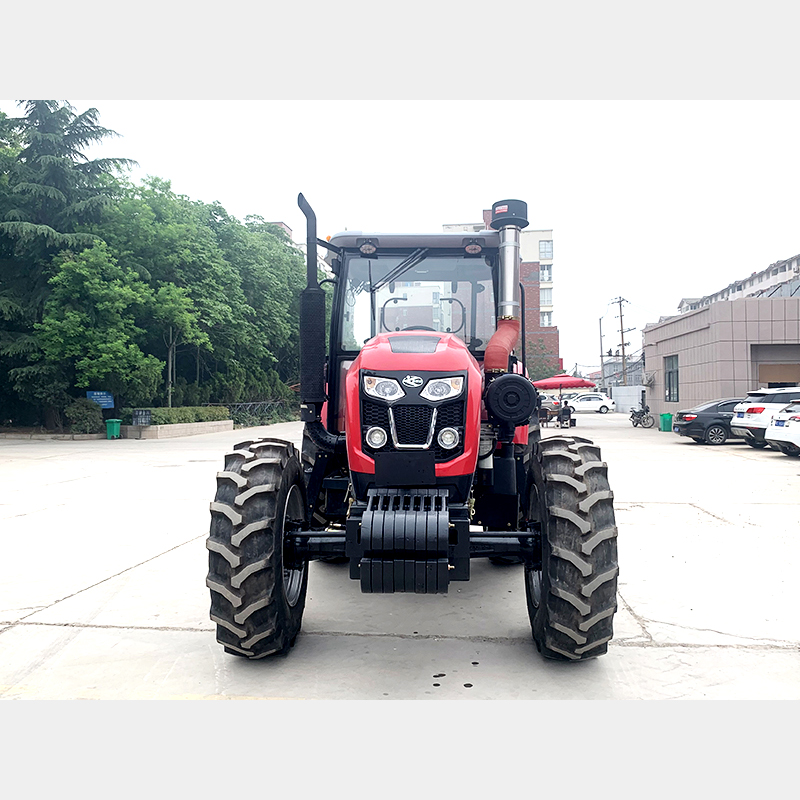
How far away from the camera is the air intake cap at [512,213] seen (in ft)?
14.8

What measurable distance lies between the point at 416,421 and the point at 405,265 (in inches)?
66.3

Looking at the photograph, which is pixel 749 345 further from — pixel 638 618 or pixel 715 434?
pixel 638 618

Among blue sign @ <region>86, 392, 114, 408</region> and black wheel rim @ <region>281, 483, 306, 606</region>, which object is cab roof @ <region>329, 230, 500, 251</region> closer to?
black wheel rim @ <region>281, 483, 306, 606</region>

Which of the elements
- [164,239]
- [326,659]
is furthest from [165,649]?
[164,239]

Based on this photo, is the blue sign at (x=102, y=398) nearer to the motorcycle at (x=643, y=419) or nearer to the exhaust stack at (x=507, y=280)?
the motorcycle at (x=643, y=419)

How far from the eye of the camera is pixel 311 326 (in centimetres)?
Result: 436

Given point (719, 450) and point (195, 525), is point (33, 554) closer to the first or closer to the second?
point (195, 525)

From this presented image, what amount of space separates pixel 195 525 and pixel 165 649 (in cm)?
439

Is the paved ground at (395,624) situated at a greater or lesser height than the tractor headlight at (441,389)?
lesser

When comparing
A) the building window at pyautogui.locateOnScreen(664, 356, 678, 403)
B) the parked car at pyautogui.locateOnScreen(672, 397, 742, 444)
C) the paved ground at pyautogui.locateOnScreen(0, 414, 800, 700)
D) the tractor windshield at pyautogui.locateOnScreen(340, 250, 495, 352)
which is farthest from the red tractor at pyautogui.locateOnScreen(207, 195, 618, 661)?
the building window at pyautogui.locateOnScreen(664, 356, 678, 403)

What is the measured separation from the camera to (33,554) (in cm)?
693

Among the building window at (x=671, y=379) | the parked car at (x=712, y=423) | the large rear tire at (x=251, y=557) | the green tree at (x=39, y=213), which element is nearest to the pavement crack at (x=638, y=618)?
the large rear tire at (x=251, y=557)

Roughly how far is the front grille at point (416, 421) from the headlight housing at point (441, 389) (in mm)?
50

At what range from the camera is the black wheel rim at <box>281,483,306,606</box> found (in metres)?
4.06
